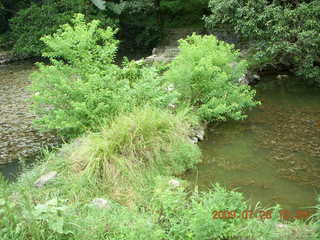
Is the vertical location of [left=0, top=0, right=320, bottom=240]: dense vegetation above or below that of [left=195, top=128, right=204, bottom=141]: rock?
above

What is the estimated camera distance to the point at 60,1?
15031mm

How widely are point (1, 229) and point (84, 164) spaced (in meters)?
1.79

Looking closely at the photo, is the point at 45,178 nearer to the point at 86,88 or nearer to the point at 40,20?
the point at 86,88

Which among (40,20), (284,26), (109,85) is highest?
(40,20)

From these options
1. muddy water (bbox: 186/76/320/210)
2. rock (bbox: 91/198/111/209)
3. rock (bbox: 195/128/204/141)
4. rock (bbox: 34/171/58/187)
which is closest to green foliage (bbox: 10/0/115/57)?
muddy water (bbox: 186/76/320/210)

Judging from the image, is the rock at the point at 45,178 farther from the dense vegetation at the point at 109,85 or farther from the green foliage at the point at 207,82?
the green foliage at the point at 207,82

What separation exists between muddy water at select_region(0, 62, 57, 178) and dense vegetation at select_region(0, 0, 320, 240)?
50cm

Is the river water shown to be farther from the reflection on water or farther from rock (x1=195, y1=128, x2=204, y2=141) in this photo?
rock (x1=195, y1=128, x2=204, y2=141)

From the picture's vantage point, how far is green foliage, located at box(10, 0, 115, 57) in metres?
14.3

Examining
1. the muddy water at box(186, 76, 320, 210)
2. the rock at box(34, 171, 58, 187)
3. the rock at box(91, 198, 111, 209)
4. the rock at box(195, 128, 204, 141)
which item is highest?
the rock at box(34, 171, 58, 187)

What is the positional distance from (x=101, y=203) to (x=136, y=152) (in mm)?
1185

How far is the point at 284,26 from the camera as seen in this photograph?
8.65 metres

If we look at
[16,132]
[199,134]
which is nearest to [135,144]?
[199,134]

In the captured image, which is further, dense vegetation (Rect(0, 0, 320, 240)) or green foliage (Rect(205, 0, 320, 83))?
green foliage (Rect(205, 0, 320, 83))
